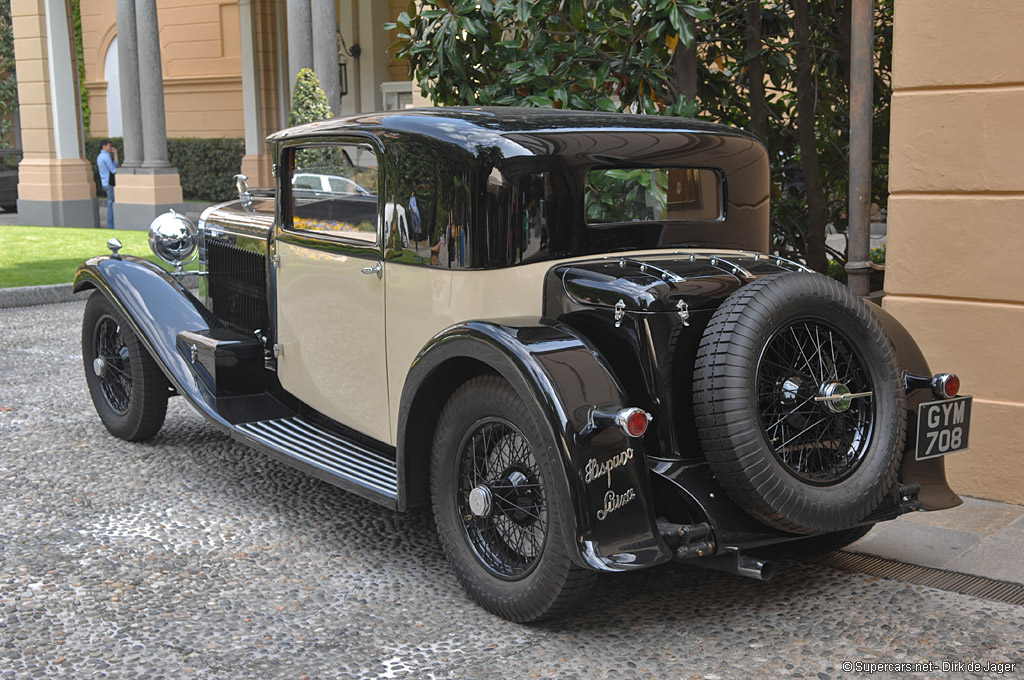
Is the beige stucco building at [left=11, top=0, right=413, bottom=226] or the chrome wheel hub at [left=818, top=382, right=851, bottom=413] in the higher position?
the beige stucco building at [left=11, top=0, right=413, bottom=226]

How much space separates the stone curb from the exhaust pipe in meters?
7.67

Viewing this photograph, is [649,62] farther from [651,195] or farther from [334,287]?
[334,287]

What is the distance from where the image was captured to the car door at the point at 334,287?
404 centimetres

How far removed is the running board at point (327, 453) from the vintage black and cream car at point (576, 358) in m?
0.02

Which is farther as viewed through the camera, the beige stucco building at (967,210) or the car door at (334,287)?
the beige stucco building at (967,210)

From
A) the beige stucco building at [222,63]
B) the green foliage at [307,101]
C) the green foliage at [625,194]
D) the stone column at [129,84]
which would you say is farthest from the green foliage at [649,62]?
the beige stucco building at [222,63]

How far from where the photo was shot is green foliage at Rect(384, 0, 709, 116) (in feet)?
18.6

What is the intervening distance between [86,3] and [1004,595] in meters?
28.4

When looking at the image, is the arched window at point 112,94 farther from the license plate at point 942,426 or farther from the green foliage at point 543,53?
the license plate at point 942,426

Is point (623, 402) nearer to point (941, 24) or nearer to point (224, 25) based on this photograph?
point (941, 24)

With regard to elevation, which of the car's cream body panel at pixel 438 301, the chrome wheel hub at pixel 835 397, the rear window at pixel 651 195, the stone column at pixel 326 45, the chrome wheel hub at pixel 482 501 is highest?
the stone column at pixel 326 45

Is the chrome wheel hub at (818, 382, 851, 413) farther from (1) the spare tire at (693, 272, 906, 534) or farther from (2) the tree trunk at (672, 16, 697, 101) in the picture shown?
(2) the tree trunk at (672, 16, 697, 101)

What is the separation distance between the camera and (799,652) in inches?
121

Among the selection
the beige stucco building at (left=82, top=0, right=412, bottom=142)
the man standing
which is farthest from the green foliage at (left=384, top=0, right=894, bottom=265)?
the beige stucco building at (left=82, top=0, right=412, bottom=142)
